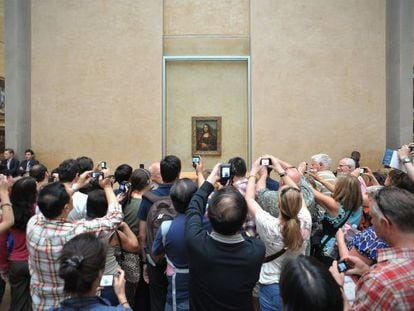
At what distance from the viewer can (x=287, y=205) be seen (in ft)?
9.32

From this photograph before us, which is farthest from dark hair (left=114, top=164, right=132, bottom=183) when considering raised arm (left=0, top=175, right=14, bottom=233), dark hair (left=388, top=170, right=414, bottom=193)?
dark hair (left=388, top=170, right=414, bottom=193)

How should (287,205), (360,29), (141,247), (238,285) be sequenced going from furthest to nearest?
(360,29) → (141,247) → (287,205) → (238,285)

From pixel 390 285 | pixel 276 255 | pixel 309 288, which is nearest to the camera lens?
pixel 309 288

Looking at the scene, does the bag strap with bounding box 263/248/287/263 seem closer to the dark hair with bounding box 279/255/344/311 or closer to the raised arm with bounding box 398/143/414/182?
the dark hair with bounding box 279/255/344/311

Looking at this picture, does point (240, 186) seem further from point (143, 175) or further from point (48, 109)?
point (48, 109)

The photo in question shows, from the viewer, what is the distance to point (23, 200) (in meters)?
3.40

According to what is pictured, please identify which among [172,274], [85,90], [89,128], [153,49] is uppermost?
[153,49]

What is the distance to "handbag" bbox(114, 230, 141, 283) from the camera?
3.54 meters

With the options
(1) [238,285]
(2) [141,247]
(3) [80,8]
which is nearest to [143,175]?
(2) [141,247]

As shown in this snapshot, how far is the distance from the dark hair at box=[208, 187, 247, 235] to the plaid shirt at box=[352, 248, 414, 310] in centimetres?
74

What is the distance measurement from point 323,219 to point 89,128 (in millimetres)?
10232

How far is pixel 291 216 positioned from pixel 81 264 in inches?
62.8

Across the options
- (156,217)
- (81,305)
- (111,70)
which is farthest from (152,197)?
(111,70)

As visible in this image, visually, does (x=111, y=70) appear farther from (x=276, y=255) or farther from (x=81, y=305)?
(x=81, y=305)
